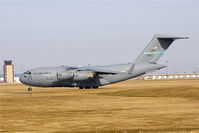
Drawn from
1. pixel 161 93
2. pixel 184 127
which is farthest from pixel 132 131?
pixel 161 93

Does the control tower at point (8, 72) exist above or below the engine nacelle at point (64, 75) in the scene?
above

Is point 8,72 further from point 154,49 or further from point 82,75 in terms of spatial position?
point 154,49

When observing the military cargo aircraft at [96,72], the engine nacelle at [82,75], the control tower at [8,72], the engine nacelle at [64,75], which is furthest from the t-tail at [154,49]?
the control tower at [8,72]

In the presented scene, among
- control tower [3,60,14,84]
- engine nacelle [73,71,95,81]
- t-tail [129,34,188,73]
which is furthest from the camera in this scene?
control tower [3,60,14,84]

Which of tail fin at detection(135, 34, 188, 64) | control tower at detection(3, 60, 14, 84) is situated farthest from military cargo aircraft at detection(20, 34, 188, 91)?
control tower at detection(3, 60, 14, 84)

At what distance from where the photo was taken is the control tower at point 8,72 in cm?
15662

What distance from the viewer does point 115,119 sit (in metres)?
22.0

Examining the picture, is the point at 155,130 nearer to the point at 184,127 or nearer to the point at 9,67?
the point at 184,127

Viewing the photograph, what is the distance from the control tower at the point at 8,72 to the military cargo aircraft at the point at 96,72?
9801 cm

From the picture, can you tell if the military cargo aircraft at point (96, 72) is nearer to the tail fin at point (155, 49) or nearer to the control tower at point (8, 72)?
the tail fin at point (155, 49)

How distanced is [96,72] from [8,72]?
103 metres

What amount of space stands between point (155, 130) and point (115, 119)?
4330 mm

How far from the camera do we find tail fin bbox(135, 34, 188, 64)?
62.6 m

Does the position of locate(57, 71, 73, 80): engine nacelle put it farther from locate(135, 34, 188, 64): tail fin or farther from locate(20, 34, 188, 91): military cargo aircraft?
locate(135, 34, 188, 64): tail fin
